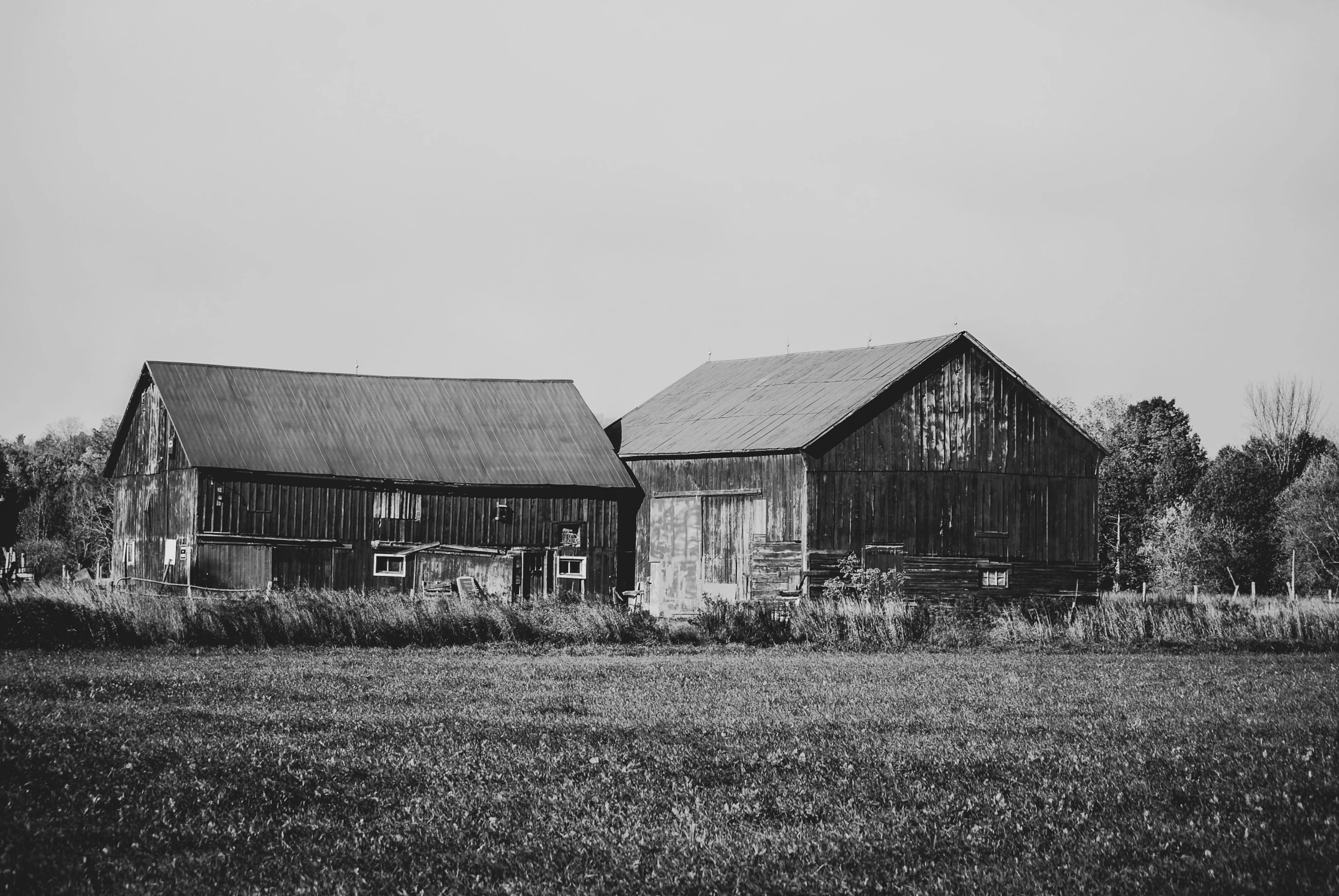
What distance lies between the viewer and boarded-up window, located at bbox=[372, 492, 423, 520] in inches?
1746

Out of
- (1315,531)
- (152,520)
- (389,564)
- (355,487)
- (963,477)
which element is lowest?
(389,564)

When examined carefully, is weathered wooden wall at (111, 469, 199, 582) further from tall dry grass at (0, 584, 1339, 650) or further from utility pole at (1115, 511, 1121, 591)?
utility pole at (1115, 511, 1121, 591)

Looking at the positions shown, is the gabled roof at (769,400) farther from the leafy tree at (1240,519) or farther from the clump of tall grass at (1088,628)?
the leafy tree at (1240,519)

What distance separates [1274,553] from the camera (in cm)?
7112

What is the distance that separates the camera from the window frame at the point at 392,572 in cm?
4391

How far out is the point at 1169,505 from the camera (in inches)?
3174

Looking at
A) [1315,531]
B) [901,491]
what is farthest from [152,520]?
[1315,531]

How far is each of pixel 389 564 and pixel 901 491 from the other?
1609cm

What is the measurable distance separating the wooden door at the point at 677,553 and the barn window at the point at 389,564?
8.32m

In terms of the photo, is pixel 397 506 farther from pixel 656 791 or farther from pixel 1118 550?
pixel 1118 550

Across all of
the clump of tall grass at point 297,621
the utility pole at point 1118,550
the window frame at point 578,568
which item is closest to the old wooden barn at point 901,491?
the window frame at point 578,568

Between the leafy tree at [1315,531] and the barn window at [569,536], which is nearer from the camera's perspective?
the barn window at [569,536]

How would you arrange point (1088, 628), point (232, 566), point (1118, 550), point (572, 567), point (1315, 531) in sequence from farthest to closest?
1. point (1118, 550)
2. point (1315, 531)
3. point (572, 567)
4. point (232, 566)
5. point (1088, 628)

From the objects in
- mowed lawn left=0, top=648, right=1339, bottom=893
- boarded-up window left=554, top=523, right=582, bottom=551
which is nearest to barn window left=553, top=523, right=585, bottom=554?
boarded-up window left=554, top=523, right=582, bottom=551
